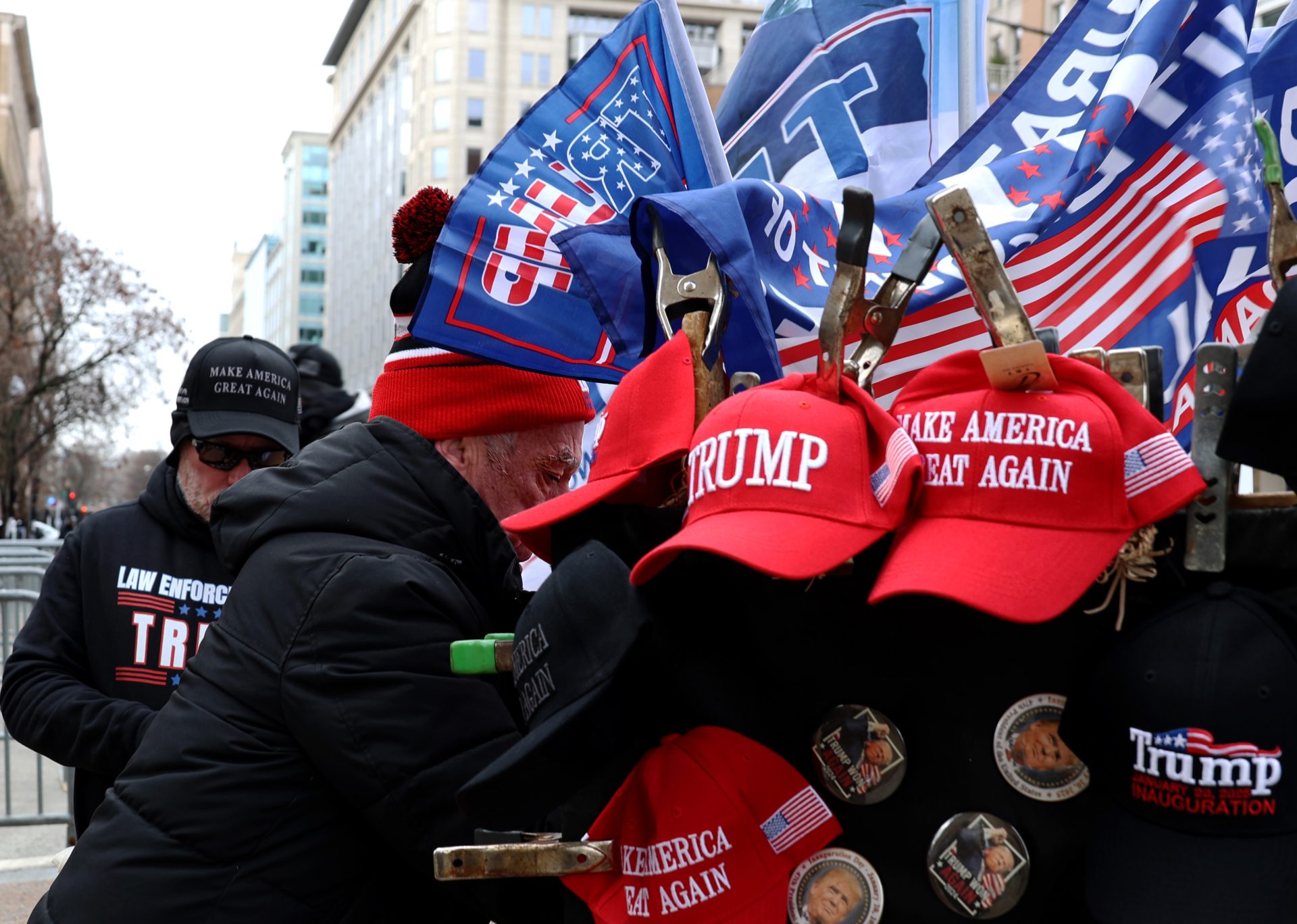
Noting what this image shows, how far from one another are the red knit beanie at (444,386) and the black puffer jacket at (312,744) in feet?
0.95

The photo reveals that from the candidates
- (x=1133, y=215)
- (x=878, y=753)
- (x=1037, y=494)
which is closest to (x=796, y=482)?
(x=1037, y=494)

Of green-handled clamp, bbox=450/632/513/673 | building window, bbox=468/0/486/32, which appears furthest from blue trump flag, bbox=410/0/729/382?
building window, bbox=468/0/486/32

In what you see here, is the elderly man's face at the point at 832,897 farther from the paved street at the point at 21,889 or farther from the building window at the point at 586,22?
the building window at the point at 586,22

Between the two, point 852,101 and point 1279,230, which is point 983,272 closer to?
point 1279,230

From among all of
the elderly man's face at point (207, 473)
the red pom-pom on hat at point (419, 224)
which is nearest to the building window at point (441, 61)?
the elderly man's face at point (207, 473)

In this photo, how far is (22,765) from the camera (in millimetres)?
7824

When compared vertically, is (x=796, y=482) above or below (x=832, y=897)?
above

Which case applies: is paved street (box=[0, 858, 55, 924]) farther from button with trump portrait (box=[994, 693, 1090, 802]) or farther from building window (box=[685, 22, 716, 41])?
building window (box=[685, 22, 716, 41])

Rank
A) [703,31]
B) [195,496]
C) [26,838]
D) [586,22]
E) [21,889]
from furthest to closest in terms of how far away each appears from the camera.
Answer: [586,22], [703,31], [26,838], [21,889], [195,496]

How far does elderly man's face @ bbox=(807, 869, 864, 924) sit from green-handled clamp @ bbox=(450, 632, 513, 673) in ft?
1.49

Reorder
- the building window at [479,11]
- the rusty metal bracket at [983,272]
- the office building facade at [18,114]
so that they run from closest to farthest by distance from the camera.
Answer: the rusty metal bracket at [983,272], the building window at [479,11], the office building facade at [18,114]

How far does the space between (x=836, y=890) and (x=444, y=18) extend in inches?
2691

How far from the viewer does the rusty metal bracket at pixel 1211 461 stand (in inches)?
51.1

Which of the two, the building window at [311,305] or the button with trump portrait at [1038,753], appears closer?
the button with trump portrait at [1038,753]
